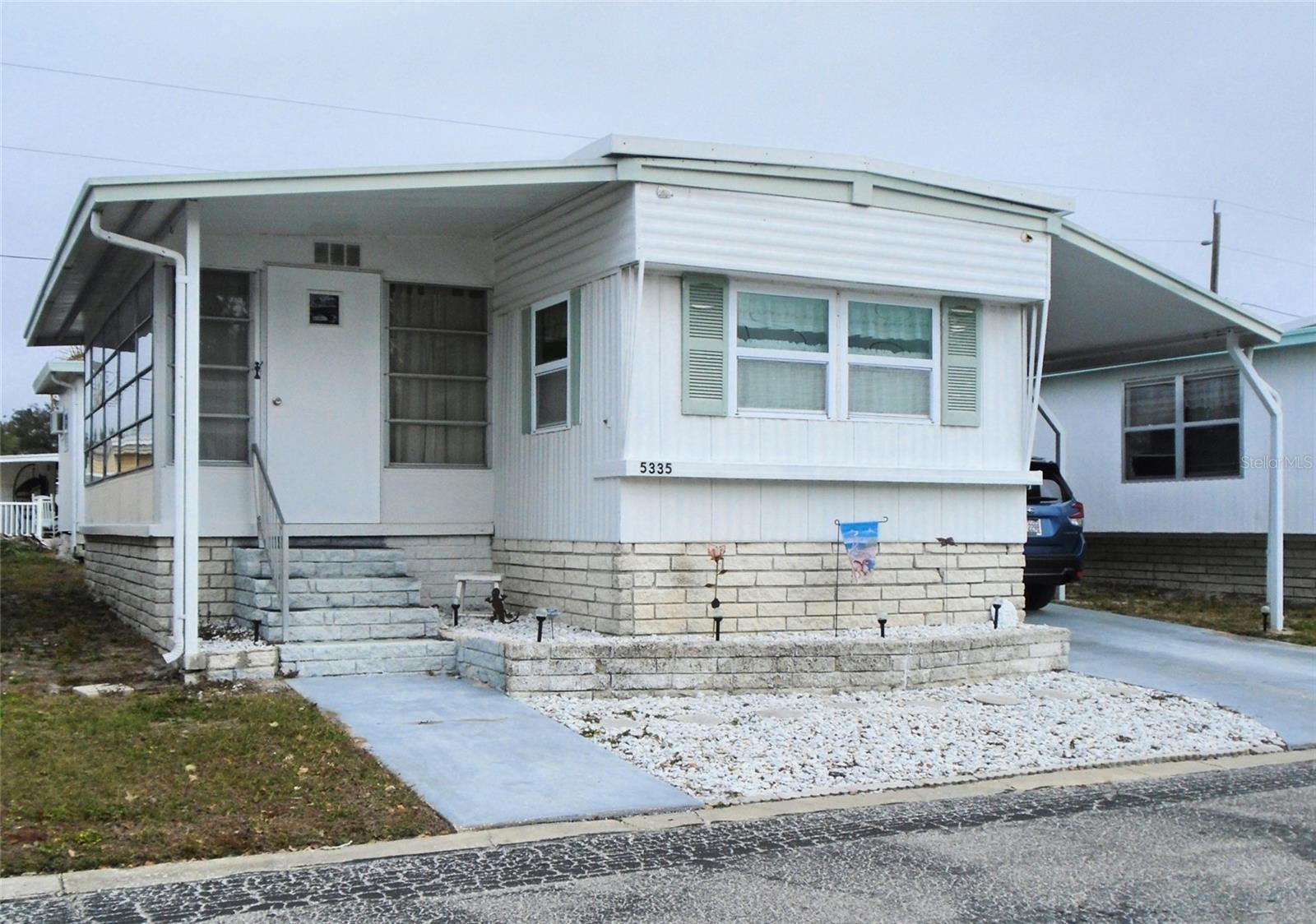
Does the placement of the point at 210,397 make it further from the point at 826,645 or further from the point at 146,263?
the point at 826,645

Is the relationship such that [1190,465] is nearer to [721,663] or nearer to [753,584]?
[753,584]

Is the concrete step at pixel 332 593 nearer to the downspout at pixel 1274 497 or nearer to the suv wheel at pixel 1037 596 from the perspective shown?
the suv wheel at pixel 1037 596

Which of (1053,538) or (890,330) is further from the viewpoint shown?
(1053,538)

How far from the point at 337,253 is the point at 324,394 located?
49.4 inches

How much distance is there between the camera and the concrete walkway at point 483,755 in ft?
21.2

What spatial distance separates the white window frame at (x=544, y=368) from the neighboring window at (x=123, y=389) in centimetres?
326

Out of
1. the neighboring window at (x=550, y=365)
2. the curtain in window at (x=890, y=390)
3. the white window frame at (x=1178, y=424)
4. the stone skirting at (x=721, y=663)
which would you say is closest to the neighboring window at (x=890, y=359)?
the curtain in window at (x=890, y=390)

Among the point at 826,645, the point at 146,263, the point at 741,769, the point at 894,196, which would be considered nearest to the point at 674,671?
the point at 826,645

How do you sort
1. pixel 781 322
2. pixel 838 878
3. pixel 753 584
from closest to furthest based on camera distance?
pixel 838 878 → pixel 753 584 → pixel 781 322

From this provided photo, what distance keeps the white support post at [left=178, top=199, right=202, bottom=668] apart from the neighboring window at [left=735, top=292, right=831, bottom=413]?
4.18 m

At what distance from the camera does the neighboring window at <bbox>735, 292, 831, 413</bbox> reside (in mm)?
10727

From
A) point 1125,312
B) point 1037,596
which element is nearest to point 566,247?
point 1125,312

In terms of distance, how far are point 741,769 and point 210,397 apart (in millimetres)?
6194

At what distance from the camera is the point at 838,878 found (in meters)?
5.43
